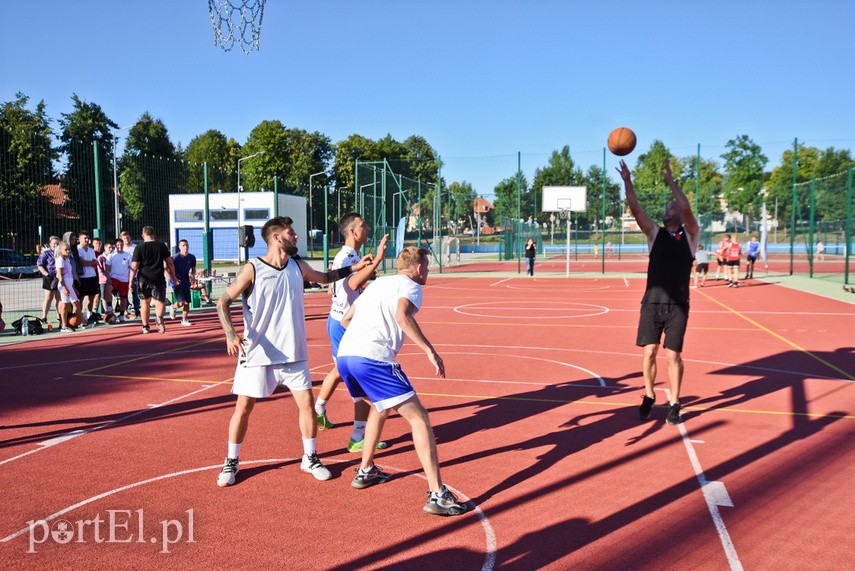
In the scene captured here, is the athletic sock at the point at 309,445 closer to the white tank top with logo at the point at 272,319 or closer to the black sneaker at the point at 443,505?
→ the white tank top with logo at the point at 272,319

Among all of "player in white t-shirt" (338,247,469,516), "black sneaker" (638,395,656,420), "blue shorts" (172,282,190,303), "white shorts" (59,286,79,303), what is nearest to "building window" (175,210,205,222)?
"blue shorts" (172,282,190,303)

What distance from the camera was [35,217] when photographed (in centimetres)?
A: 1691

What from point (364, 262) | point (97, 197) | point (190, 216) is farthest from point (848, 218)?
point (190, 216)

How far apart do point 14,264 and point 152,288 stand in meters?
9.29

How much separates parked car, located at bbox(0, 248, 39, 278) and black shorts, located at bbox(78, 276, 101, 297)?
4.24m

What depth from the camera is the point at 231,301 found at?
5051 mm

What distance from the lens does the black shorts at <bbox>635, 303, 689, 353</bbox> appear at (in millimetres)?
6758

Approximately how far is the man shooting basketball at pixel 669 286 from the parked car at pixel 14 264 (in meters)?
16.8

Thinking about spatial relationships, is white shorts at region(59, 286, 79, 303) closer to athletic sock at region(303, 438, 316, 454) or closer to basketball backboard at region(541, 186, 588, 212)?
athletic sock at region(303, 438, 316, 454)

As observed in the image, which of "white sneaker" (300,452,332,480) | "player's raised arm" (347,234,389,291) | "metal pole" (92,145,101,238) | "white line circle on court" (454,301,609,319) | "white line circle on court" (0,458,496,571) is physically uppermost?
"metal pole" (92,145,101,238)

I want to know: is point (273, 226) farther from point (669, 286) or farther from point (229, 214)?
point (229, 214)

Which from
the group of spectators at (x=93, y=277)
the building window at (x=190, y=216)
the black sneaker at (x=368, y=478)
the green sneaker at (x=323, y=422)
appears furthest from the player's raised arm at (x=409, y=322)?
the building window at (x=190, y=216)

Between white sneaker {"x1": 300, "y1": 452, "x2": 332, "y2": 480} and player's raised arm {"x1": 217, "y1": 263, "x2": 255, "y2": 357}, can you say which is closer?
player's raised arm {"x1": 217, "y1": 263, "x2": 255, "y2": 357}

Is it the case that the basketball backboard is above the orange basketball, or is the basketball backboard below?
above
